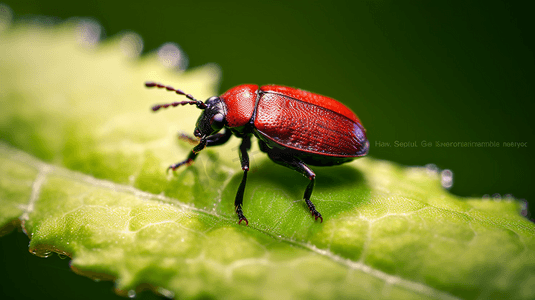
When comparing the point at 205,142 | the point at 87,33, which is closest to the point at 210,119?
the point at 205,142

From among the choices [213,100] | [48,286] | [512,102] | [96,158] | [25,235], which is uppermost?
[512,102]

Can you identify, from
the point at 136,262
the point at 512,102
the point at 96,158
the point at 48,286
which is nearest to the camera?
the point at 136,262

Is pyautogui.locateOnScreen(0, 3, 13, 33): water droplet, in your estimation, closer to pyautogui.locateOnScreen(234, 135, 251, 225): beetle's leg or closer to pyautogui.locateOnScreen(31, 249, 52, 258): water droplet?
pyautogui.locateOnScreen(31, 249, 52, 258): water droplet

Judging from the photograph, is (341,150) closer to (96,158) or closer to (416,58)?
(96,158)

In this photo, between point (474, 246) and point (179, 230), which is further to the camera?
point (179, 230)

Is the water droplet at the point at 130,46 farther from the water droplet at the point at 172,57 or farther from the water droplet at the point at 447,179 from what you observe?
the water droplet at the point at 447,179

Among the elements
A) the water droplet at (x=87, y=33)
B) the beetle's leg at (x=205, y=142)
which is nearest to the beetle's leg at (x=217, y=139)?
the beetle's leg at (x=205, y=142)

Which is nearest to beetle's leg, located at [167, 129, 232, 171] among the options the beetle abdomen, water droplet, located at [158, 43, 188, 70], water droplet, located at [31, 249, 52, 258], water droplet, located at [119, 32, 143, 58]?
the beetle abdomen

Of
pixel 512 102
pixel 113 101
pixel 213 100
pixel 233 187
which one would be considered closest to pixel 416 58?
pixel 512 102
